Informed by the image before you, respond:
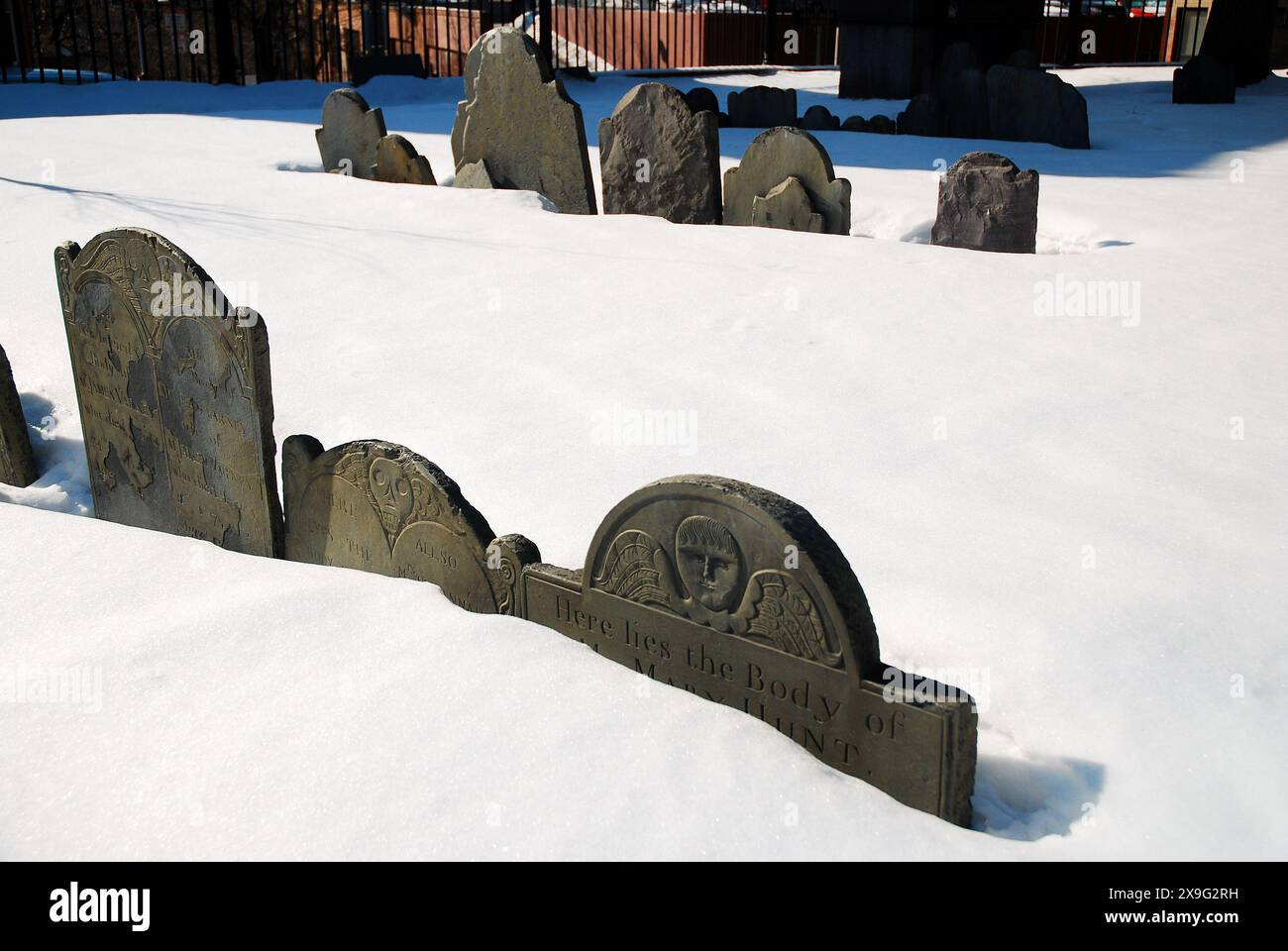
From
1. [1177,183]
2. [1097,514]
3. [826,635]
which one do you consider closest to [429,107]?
[1177,183]

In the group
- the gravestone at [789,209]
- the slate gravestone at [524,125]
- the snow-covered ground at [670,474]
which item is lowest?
the snow-covered ground at [670,474]

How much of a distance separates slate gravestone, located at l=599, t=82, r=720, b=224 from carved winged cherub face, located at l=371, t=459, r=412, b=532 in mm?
4539

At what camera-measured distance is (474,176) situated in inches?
327

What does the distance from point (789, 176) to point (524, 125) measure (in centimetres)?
210

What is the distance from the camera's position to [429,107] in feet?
41.9

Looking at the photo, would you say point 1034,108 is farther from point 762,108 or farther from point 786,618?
point 786,618

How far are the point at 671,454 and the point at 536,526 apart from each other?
0.66 meters

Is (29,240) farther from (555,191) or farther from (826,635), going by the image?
(826,635)

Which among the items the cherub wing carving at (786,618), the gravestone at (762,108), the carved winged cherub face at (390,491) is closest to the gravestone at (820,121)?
the gravestone at (762,108)

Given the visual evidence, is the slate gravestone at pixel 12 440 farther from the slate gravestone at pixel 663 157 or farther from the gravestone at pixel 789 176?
the gravestone at pixel 789 176

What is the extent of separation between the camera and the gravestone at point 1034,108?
9.77m

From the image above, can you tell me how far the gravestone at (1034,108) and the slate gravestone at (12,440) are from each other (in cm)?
837

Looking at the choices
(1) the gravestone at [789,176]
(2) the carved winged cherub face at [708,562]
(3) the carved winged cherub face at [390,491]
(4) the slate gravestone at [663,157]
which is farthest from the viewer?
(4) the slate gravestone at [663,157]

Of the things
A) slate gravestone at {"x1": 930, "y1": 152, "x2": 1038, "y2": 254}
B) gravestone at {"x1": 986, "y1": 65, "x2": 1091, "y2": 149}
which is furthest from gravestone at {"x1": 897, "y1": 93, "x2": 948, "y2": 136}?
slate gravestone at {"x1": 930, "y1": 152, "x2": 1038, "y2": 254}
